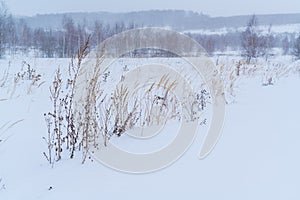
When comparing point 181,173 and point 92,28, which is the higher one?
point 92,28

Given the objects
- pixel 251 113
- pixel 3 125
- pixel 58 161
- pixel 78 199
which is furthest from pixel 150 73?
pixel 78 199

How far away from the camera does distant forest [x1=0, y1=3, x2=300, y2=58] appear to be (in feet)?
67.6

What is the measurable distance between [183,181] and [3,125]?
2276 millimetres

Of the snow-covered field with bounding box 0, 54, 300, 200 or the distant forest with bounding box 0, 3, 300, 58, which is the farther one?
the distant forest with bounding box 0, 3, 300, 58

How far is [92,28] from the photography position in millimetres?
20438

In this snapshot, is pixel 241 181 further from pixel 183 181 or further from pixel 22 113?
pixel 22 113

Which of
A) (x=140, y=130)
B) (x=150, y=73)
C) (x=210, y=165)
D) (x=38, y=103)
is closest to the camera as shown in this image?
(x=210, y=165)

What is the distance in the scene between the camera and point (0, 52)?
1853 centimetres

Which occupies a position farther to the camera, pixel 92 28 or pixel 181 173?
pixel 92 28

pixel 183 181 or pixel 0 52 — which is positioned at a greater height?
pixel 0 52

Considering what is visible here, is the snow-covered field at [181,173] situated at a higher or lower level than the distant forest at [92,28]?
lower

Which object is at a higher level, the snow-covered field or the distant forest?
the distant forest

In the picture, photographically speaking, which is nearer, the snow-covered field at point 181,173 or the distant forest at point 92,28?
the snow-covered field at point 181,173

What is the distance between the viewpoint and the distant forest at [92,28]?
20603mm
